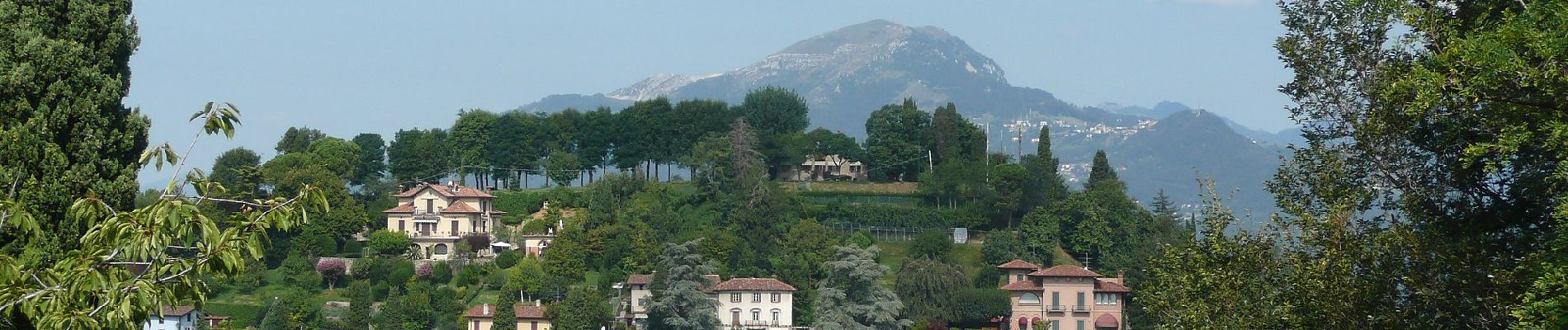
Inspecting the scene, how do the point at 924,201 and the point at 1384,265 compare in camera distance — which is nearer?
the point at 1384,265

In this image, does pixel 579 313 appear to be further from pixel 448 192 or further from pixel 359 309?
pixel 448 192

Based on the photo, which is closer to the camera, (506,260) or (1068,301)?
(1068,301)

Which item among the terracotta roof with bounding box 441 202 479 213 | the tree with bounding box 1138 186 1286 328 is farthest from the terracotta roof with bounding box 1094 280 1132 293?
the tree with bounding box 1138 186 1286 328

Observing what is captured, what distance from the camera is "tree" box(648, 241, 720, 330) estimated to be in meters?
55.1

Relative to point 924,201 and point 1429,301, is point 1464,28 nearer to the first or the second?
point 1429,301

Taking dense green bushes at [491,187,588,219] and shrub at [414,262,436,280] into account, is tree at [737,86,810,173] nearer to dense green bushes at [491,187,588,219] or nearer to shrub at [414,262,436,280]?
dense green bushes at [491,187,588,219]

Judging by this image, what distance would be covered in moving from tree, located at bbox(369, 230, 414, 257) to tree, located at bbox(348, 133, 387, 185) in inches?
415

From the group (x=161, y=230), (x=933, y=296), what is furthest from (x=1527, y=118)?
(x=933, y=296)

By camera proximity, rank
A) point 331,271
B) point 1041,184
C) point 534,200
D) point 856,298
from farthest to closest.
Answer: point 1041,184 < point 534,200 < point 331,271 < point 856,298

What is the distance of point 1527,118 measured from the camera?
12.3 meters

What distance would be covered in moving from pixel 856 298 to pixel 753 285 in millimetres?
4288

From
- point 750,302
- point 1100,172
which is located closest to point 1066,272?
point 750,302

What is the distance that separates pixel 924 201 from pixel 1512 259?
214 ft

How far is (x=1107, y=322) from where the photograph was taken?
6025 cm
